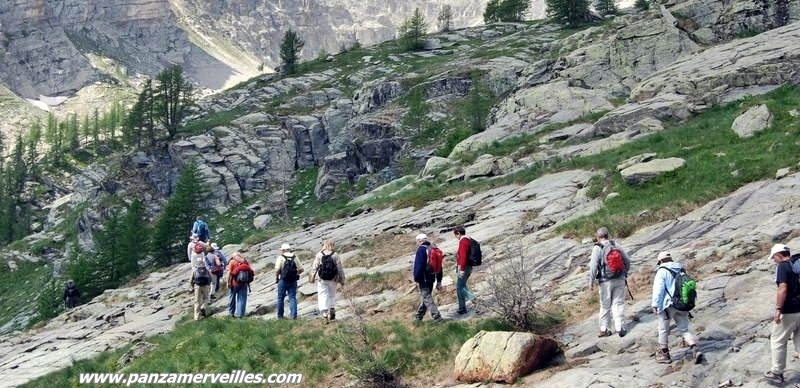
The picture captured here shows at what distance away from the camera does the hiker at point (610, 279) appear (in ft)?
44.2

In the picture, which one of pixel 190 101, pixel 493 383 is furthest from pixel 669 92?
pixel 190 101

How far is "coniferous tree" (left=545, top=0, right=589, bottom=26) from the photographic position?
9275cm

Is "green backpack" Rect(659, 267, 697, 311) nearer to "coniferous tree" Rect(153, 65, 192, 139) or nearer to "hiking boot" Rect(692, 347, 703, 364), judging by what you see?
"hiking boot" Rect(692, 347, 703, 364)

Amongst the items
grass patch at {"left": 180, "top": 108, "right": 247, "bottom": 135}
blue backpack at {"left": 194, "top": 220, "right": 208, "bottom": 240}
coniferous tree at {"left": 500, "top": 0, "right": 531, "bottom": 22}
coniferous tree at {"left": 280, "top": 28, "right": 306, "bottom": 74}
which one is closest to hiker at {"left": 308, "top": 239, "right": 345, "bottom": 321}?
blue backpack at {"left": 194, "top": 220, "right": 208, "bottom": 240}

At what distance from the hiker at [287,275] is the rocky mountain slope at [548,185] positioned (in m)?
1.57

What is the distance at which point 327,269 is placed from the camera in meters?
17.4

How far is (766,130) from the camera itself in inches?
1014

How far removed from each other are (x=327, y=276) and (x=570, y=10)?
85392 mm

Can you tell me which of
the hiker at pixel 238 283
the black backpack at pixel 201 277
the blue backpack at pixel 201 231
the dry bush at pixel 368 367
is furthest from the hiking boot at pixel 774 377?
the blue backpack at pixel 201 231

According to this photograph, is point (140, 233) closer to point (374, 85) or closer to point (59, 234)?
point (374, 85)

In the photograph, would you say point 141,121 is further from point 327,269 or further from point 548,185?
point 327,269

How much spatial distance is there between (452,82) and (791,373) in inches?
2297

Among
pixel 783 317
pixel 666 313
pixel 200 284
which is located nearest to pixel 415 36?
pixel 200 284

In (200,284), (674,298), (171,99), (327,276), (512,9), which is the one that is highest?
(512,9)
